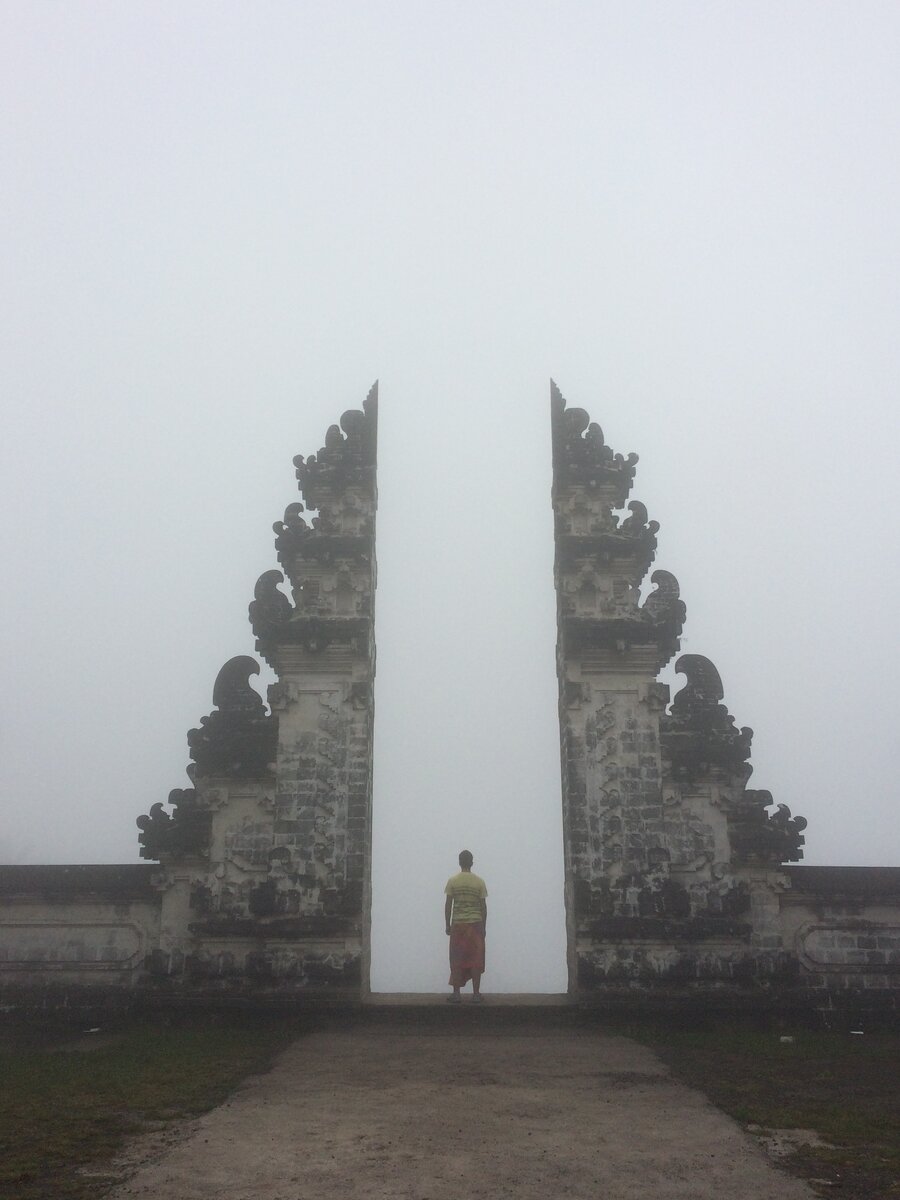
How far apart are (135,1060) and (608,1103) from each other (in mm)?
4109

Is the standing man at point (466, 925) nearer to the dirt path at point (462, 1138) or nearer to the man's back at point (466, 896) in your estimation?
the man's back at point (466, 896)

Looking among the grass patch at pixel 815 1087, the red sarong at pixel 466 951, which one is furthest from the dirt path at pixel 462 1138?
the red sarong at pixel 466 951

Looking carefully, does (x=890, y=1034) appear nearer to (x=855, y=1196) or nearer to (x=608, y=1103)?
(x=608, y=1103)

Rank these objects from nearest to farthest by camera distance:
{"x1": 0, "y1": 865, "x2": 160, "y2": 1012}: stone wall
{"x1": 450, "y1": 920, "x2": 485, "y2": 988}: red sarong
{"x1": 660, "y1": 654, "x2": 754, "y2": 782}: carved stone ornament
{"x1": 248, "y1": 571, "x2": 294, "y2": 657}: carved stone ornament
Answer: {"x1": 0, "y1": 865, "x2": 160, "y2": 1012}: stone wall < {"x1": 450, "y1": 920, "x2": 485, "y2": 988}: red sarong < {"x1": 660, "y1": 654, "x2": 754, "y2": 782}: carved stone ornament < {"x1": 248, "y1": 571, "x2": 294, "y2": 657}: carved stone ornament

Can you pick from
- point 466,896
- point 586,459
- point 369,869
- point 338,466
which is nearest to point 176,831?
point 369,869

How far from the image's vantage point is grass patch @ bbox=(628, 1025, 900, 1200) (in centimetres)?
496

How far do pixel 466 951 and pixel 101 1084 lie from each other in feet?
15.9

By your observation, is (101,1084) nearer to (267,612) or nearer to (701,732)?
(267,612)

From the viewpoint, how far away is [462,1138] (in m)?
5.46

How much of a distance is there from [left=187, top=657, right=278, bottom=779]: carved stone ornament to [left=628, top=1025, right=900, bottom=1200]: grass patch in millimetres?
5276

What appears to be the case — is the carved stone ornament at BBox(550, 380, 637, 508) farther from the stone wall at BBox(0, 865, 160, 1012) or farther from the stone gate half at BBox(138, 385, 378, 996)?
the stone wall at BBox(0, 865, 160, 1012)

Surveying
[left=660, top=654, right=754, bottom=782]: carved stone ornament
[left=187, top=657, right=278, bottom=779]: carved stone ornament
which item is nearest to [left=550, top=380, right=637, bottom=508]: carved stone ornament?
[left=660, top=654, right=754, bottom=782]: carved stone ornament

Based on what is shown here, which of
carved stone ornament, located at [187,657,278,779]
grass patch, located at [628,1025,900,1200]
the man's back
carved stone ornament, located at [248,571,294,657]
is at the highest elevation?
carved stone ornament, located at [248,571,294,657]

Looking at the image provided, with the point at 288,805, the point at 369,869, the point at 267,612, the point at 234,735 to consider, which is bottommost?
the point at 369,869
